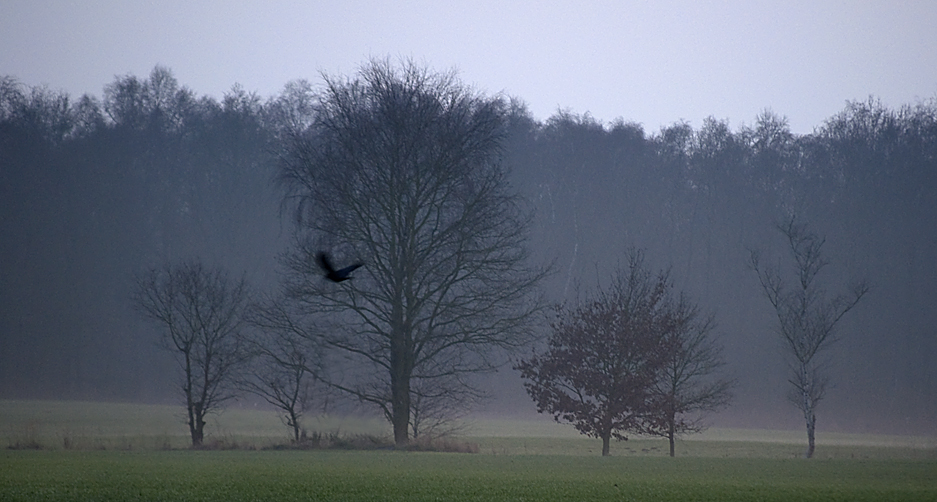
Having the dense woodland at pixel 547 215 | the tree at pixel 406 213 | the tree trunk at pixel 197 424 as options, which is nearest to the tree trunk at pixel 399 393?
the tree at pixel 406 213

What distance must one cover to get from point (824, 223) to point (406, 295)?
1574 inches

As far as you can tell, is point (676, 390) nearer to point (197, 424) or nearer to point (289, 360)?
point (289, 360)

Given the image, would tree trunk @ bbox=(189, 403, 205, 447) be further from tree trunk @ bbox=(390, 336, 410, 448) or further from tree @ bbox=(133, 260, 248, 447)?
tree trunk @ bbox=(390, 336, 410, 448)

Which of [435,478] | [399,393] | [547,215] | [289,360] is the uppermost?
[547,215]

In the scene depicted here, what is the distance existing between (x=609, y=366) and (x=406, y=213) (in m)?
8.14

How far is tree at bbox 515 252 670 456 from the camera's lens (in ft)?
83.5

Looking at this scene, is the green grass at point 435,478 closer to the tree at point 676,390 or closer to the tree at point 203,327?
the tree at point 676,390

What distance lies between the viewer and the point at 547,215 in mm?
59906

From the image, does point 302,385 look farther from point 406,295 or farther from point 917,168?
point 917,168

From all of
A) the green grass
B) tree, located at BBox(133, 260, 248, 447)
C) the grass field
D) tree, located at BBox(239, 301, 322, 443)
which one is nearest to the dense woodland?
tree, located at BBox(133, 260, 248, 447)

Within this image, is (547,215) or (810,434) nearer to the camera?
(810,434)

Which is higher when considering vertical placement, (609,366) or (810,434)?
(609,366)

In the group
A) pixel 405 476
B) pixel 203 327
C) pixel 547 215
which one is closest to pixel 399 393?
pixel 203 327

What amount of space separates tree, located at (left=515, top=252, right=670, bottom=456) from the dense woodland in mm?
24302
